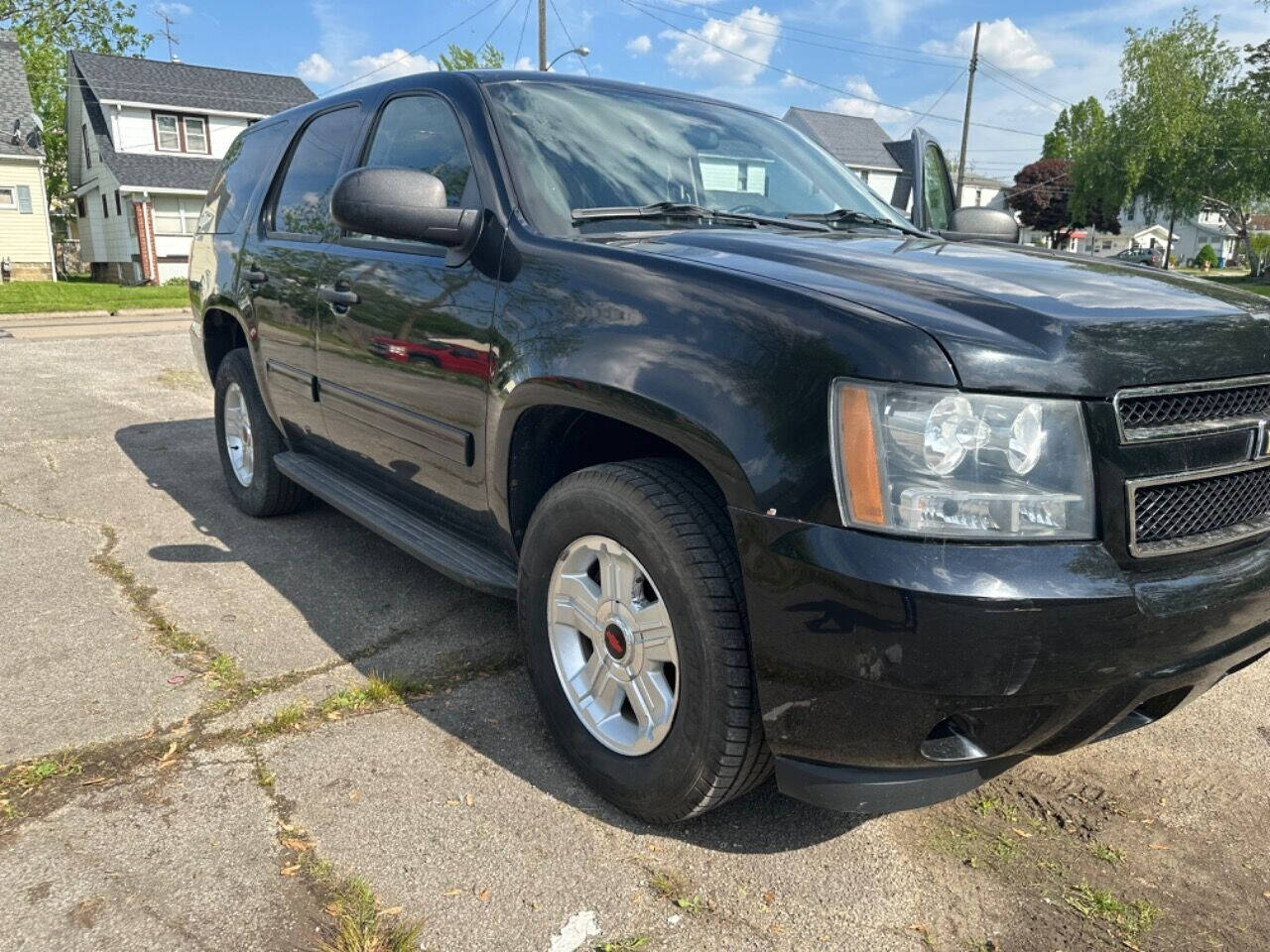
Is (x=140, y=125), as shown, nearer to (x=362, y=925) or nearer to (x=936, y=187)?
(x=936, y=187)

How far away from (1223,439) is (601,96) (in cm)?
225

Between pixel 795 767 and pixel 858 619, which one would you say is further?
pixel 795 767

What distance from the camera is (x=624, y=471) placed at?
7.65ft

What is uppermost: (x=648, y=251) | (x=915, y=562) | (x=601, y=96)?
(x=601, y=96)

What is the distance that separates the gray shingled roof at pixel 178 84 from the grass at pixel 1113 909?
1339 inches

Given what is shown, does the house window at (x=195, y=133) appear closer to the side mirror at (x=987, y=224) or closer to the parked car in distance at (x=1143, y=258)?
the parked car in distance at (x=1143, y=258)

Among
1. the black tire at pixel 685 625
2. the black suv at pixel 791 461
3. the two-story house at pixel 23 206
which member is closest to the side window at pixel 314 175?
the black suv at pixel 791 461

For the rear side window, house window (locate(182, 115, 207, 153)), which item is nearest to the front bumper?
the rear side window

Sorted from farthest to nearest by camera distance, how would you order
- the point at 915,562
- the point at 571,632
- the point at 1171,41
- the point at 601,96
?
the point at 1171,41, the point at 601,96, the point at 571,632, the point at 915,562

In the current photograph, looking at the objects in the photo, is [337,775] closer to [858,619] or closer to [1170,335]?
[858,619]

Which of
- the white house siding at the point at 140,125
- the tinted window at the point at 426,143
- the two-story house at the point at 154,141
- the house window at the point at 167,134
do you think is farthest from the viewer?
the house window at the point at 167,134

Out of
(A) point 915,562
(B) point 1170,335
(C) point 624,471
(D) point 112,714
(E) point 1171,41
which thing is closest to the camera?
(A) point 915,562

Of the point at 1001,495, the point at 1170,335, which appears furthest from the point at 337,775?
the point at 1170,335

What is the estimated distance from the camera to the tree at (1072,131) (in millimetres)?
53034
